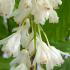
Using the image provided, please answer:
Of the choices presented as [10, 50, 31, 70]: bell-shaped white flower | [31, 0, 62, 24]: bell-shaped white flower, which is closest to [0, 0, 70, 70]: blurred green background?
[10, 50, 31, 70]: bell-shaped white flower

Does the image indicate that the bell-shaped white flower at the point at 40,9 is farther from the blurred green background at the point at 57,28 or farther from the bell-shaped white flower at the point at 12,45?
the blurred green background at the point at 57,28

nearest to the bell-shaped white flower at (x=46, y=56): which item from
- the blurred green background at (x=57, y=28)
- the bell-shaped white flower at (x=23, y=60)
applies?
the bell-shaped white flower at (x=23, y=60)

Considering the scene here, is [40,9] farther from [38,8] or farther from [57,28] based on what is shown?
[57,28]

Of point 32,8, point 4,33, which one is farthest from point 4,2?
point 4,33

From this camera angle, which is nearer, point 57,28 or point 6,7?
point 6,7

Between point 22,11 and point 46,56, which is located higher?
point 22,11

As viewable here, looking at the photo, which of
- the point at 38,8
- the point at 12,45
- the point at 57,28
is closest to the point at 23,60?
the point at 12,45
